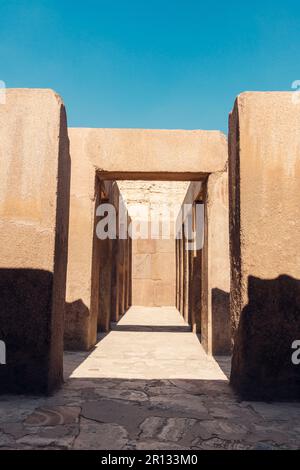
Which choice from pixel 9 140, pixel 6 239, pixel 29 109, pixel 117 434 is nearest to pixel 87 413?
pixel 117 434

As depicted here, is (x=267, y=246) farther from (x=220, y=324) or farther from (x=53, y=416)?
(x=220, y=324)

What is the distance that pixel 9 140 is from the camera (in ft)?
12.8

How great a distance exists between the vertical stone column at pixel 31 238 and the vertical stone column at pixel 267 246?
5.62 ft

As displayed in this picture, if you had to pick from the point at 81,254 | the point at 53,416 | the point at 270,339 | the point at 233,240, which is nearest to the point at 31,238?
the point at 53,416

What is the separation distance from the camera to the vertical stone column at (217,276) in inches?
240

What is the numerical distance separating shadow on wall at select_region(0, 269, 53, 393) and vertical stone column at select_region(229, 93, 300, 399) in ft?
5.79

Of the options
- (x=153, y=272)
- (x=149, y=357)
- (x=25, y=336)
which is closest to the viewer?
(x=25, y=336)

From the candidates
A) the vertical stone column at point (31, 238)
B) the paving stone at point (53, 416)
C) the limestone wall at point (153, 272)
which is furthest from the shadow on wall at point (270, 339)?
the limestone wall at point (153, 272)

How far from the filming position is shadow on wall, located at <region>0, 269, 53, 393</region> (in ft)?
12.1

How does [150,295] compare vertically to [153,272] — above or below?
below

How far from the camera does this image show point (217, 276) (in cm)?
616

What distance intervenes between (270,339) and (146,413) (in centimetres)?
130

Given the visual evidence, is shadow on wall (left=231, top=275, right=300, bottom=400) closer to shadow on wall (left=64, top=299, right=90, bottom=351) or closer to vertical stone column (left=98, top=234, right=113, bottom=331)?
shadow on wall (left=64, top=299, right=90, bottom=351)

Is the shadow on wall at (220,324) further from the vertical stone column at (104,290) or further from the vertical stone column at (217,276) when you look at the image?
the vertical stone column at (104,290)
